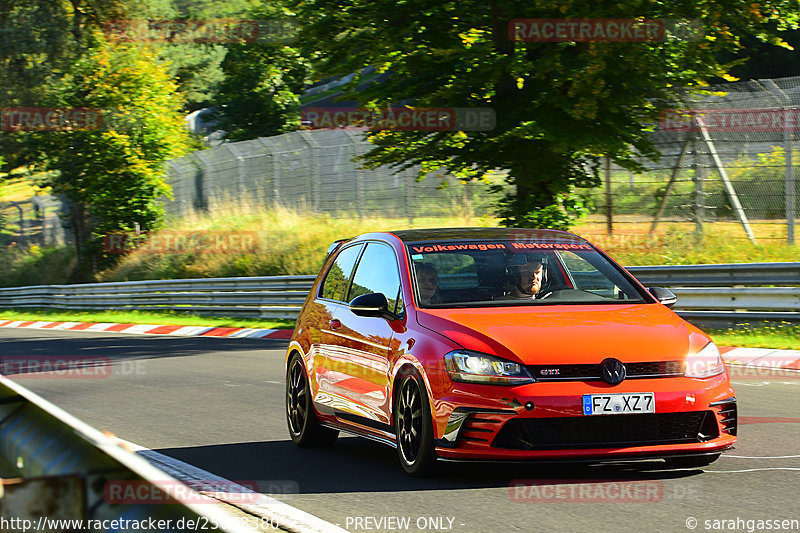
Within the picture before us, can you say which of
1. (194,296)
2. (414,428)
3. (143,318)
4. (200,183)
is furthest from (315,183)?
(414,428)

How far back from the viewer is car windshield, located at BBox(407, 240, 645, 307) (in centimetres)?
774

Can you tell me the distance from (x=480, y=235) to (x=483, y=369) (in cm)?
178

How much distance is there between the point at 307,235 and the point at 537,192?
11.2 metres

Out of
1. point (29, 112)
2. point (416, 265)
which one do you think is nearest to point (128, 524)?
point (416, 265)

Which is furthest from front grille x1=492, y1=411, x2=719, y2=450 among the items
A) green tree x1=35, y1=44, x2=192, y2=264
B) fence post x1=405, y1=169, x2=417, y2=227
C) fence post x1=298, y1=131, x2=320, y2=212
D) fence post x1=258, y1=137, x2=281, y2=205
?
green tree x1=35, y1=44, x2=192, y2=264

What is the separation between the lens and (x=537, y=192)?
65.2ft

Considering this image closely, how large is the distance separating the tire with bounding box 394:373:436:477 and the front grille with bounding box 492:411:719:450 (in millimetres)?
472

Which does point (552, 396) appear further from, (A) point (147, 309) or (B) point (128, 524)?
(A) point (147, 309)

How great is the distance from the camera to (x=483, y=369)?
22.1ft

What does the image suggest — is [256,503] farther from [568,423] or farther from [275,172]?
[275,172]

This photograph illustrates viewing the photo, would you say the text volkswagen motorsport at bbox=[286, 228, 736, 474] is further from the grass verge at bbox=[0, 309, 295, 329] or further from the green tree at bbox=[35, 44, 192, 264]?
the green tree at bbox=[35, 44, 192, 264]

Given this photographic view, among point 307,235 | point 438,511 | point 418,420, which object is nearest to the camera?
point 438,511

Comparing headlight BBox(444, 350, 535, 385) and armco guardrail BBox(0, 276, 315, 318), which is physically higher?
headlight BBox(444, 350, 535, 385)

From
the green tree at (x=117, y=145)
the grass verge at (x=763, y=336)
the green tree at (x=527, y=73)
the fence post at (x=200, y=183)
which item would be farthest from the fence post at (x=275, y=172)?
the grass verge at (x=763, y=336)
